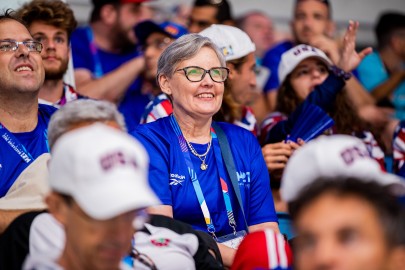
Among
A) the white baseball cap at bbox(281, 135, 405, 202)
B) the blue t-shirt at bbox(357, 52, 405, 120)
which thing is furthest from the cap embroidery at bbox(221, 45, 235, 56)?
the white baseball cap at bbox(281, 135, 405, 202)

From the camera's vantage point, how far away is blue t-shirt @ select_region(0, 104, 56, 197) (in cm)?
433

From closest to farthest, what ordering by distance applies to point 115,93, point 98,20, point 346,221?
point 346,221 → point 115,93 → point 98,20

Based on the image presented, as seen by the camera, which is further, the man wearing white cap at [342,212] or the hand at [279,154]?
the hand at [279,154]

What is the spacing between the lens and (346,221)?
237 centimetres

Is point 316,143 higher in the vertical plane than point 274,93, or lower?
higher

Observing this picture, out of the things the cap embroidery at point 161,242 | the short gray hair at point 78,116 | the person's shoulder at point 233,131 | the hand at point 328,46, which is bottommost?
the hand at point 328,46

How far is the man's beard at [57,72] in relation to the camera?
531 cm

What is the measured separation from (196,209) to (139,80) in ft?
8.14

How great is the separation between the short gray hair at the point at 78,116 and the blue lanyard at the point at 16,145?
1.33 m

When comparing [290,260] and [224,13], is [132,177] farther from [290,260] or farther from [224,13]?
[224,13]

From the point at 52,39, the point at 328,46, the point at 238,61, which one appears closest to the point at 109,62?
the point at 52,39

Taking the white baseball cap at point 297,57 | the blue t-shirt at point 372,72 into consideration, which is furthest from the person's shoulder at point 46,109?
the blue t-shirt at point 372,72

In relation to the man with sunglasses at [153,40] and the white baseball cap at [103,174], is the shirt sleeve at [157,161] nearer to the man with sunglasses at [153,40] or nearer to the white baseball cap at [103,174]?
the white baseball cap at [103,174]

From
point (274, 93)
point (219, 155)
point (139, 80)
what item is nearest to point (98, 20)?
point (139, 80)
